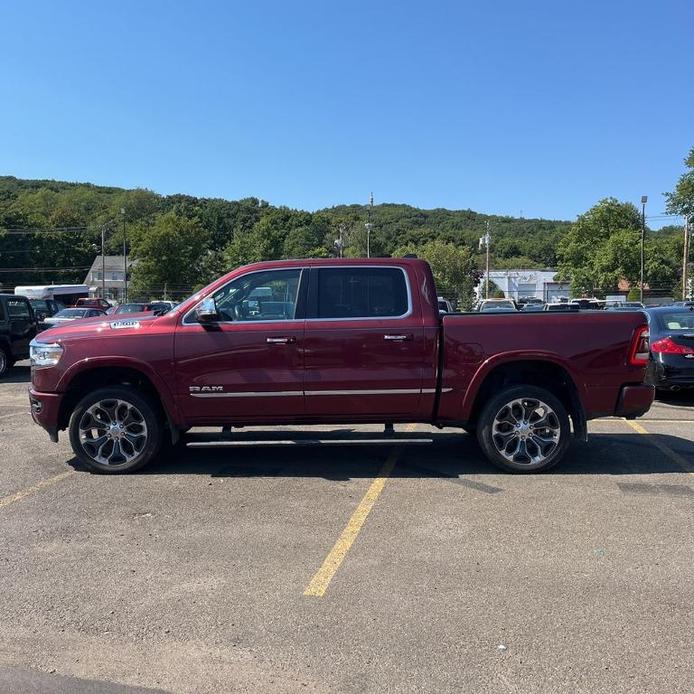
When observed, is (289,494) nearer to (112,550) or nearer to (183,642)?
(112,550)

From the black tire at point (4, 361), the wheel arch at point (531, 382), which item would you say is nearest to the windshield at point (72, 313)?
the black tire at point (4, 361)

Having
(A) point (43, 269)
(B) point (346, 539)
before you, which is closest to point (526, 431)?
(B) point (346, 539)

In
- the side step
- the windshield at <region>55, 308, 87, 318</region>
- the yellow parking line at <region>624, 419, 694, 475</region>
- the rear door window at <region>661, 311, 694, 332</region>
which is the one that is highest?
the rear door window at <region>661, 311, 694, 332</region>

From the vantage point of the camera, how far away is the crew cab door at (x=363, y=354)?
19.7 feet

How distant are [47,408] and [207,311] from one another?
184 centimetres

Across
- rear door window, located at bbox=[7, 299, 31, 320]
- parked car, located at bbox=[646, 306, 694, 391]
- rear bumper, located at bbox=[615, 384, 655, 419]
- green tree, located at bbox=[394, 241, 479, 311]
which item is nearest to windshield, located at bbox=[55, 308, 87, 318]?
rear door window, located at bbox=[7, 299, 31, 320]

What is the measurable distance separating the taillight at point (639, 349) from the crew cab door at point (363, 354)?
6.54 feet

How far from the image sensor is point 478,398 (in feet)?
21.0

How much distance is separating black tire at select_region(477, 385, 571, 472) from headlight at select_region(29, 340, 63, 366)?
13.4 feet

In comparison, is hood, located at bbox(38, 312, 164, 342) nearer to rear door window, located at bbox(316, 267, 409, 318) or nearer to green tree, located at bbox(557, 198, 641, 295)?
rear door window, located at bbox(316, 267, 409, 318)

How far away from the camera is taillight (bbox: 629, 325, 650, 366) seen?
20.1 feet

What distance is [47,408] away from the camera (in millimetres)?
6207

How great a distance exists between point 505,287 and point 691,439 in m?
77.7

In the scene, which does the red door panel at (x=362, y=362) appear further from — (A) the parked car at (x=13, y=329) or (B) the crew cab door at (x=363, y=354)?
(A) the parked car at (x=13, y=329)
